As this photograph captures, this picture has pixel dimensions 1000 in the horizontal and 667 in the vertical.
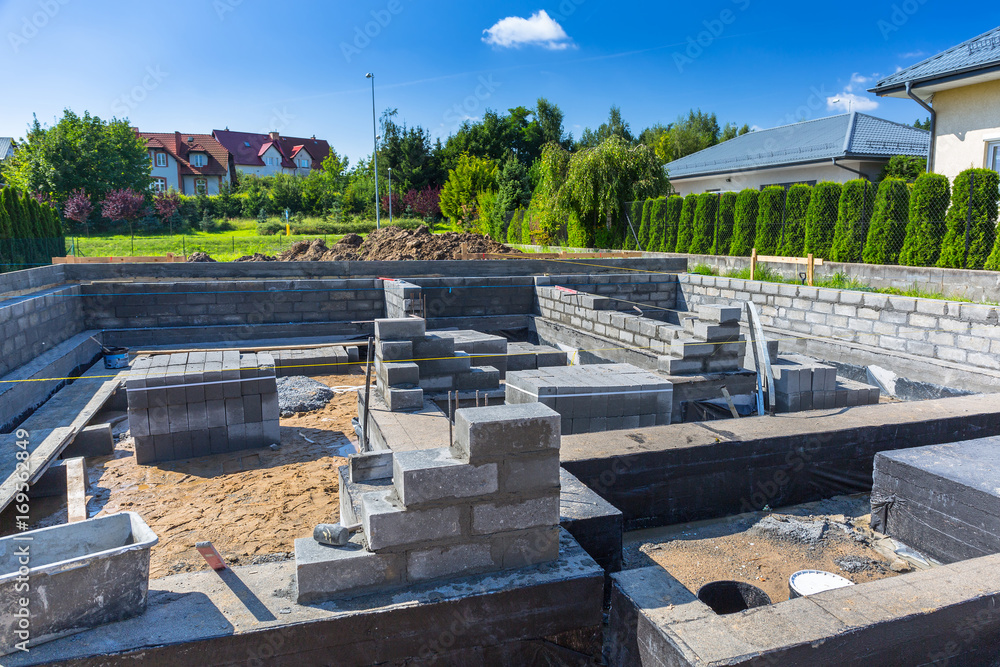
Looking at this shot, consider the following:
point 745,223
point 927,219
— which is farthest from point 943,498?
point 745,223

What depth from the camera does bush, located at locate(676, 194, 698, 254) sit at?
17.0m

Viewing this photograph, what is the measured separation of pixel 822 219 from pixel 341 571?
13.1 meters

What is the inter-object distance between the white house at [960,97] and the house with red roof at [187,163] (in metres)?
44.7

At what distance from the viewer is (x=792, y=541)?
13.3ft

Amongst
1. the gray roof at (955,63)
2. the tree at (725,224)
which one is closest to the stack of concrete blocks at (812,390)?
the gray roof at (955,63)

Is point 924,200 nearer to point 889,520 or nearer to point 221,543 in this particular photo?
point 889,520

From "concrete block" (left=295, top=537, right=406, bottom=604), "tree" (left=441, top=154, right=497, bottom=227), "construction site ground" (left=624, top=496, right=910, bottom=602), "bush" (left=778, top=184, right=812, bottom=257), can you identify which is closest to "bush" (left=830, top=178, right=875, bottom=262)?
"bush" (left=778, top=184, right=812, bottom=257)

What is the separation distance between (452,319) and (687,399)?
552cm

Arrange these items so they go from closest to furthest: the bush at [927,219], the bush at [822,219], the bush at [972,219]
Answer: the bush at [972,219] < the bush at [927,219] < the bush at [822,219]

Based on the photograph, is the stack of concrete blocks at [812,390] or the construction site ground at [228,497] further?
the stack of concrete blocks at [812,390]

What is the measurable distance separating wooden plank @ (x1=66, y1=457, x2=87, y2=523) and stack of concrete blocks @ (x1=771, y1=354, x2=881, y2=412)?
6312mm

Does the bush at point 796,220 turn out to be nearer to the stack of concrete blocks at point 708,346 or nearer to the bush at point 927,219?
the bush at point 927,219

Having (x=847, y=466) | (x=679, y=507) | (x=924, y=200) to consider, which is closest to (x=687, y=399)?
(x=847, y=466)

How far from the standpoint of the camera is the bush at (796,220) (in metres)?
13.3
